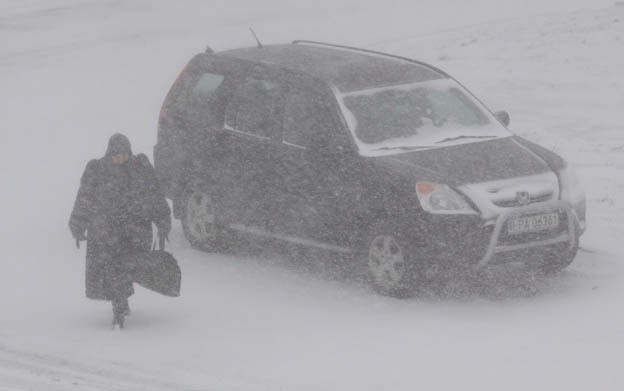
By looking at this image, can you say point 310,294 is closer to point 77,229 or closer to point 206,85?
point 77,229

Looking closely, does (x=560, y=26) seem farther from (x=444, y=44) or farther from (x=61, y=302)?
(x=61, y=302)

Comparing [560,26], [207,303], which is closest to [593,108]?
[560,26]

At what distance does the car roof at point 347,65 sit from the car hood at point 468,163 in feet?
3.16

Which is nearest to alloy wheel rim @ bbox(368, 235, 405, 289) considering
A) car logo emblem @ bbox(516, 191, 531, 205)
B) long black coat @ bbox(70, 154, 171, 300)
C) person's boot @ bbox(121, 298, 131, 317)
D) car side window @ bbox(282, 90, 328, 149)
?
car logo emblem @ bbox(516, 191, 531, 205)

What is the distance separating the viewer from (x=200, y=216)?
13758mm

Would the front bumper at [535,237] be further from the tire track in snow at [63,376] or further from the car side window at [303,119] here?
the tire track in snow at [63,376]

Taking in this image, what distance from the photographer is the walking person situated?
37.3 feet

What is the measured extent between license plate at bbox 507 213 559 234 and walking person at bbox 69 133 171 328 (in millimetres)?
2597

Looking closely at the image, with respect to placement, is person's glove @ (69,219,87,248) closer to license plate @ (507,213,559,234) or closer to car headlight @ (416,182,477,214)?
car headlight @ (416,182,477,214)

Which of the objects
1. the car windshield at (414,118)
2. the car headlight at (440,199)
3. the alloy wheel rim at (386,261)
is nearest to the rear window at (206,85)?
the car windshield at (414,118)

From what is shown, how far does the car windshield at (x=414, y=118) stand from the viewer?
12305mm

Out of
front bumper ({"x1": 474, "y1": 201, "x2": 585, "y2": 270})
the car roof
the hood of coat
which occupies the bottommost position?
front bumper ({"x1": 474, "y1": 201, "x2": 585, "y2": 270})

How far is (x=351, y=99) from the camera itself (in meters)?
12.6

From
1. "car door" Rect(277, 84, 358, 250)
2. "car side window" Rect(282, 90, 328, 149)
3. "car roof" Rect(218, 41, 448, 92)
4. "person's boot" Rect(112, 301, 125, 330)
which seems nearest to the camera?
"person's boot" Rect(112, 301, 125, 330)
